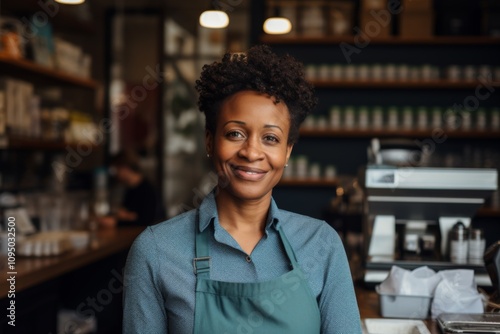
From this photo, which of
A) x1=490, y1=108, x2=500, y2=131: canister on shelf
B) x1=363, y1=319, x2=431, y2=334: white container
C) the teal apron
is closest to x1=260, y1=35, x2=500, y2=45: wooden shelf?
x1=490, y1=108, x2=500, y2=131: canister on shelf

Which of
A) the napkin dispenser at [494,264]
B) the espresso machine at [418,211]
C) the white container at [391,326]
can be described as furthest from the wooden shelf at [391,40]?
the white container at [391,326]

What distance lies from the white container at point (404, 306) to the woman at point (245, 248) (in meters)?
0.69

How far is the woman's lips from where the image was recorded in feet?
4.73

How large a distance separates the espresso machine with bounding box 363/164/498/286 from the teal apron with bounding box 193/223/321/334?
3.86 feet

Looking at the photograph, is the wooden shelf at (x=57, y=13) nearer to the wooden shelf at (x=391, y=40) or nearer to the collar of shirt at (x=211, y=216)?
the wooden shelf at (x=391, y=40)

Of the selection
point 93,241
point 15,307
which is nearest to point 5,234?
point 15,307

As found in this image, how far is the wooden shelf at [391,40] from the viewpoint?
5.51 metres

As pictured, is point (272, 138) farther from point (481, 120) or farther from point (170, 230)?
point (481, 120)

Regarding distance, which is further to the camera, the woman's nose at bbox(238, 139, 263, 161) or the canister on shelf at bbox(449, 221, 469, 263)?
the canister on shelf at bbox(449, 221, 469, 263)

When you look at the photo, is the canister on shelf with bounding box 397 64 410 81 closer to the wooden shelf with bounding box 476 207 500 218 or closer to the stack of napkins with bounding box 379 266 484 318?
the wooden shelf with bounding box 476 207 500 218

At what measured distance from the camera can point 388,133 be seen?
5477mm

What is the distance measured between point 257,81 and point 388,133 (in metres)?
4.19

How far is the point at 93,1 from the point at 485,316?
6921mm

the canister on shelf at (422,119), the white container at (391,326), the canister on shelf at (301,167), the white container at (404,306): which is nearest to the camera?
the white container at (391,326)
